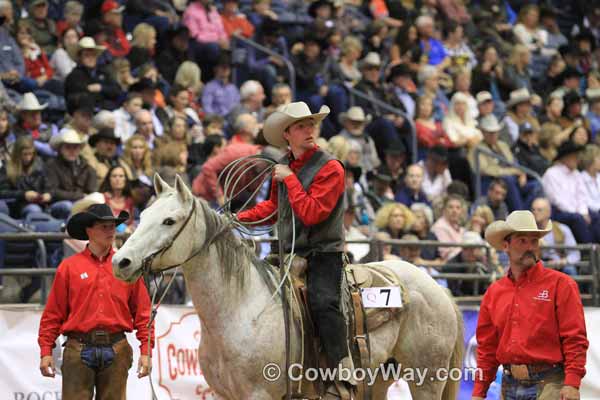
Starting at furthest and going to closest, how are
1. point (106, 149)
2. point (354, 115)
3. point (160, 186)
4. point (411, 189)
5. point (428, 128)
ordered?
1. point (428, 128)
2. point (354, 115)
3. point (411, 189)
4. point (106, 149)
5. point (160, 186)

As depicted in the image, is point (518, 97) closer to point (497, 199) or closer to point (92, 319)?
point (497, 199)

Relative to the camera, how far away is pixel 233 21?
61.7 ft

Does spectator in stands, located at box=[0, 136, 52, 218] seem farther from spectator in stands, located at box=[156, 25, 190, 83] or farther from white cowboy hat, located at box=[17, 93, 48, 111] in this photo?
spectator in stands, located at box=[156, 25, 190, 83]

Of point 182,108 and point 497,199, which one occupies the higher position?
point 182,108

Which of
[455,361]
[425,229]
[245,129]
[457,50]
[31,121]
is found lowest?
[455,361]

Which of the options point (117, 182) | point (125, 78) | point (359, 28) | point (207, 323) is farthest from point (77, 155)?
point (359, 28)

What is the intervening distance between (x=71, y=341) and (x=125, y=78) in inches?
313

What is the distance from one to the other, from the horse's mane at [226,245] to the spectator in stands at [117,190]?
4627mm

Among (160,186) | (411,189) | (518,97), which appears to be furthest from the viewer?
(518,97)

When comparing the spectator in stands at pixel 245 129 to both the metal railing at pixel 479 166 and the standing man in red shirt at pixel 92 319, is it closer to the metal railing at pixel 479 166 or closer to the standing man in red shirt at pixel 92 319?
the metal railing at pixel 479 166

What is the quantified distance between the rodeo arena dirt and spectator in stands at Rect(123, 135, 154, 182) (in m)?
0.06

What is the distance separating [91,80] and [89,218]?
7.16 m

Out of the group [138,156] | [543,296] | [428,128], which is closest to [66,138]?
[138,156]
